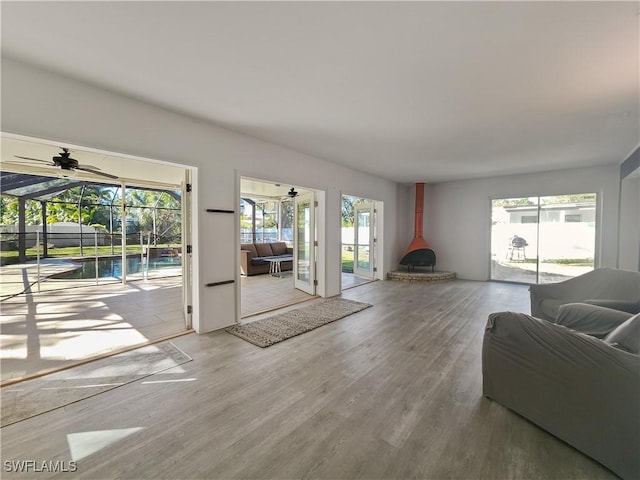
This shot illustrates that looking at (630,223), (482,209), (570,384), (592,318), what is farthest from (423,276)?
(570,384)

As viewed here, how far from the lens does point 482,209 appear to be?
6.93 metres

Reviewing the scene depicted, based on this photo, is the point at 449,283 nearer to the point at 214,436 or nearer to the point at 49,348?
the point at 214,436

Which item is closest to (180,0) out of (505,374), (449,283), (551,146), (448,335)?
(505,374)

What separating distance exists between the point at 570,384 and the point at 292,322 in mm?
2948

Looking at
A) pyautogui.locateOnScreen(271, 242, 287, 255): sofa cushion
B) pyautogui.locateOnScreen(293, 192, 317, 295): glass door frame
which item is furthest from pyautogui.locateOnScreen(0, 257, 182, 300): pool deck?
pyautogui.locateOnScreen(293, 192, 317, 295): glass door frame

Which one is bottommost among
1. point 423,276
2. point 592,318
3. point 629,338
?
point 423,276

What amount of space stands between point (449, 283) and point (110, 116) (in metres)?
7.09

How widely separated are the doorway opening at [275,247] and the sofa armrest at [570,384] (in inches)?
130

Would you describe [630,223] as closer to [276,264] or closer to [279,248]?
[276,264]

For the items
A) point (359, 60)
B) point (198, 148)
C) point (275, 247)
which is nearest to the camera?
point (359, 60)

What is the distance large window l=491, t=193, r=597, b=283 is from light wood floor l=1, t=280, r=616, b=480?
191 inches

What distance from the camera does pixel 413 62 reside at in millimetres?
2111

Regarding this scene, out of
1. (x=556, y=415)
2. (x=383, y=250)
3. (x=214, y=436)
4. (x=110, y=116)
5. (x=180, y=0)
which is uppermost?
(x=180, y=0)

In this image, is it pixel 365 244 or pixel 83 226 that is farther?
pixel 365 244
